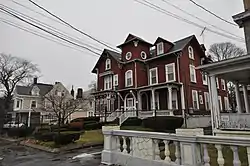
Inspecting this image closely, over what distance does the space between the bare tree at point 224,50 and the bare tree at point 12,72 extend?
3608 cm

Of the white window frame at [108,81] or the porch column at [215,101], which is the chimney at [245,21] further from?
the white window frame at [108,81]

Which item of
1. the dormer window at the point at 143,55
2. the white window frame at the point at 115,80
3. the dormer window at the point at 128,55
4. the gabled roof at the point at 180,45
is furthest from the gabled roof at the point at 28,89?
the gabled roof at the point at 180,45

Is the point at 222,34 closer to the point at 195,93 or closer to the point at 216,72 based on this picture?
the point at 216,72

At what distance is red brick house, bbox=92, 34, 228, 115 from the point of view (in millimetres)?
21203

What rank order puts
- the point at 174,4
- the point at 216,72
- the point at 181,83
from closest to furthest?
the point at 174,4 < the point at 216,72 < the point at 181,83

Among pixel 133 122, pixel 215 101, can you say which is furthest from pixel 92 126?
pixel 215 101

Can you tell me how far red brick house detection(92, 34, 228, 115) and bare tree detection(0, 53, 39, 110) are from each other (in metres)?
22.5

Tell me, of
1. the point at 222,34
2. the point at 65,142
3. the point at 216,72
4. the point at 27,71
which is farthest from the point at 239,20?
the point at 27,71

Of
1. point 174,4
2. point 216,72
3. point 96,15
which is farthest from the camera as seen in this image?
point 216,72

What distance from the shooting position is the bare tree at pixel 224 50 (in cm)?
3627

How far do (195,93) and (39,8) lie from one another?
18077 mm

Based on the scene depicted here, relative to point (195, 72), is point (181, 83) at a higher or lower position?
lower

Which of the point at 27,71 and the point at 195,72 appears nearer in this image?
the point at 195,72

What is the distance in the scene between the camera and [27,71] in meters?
43.6
